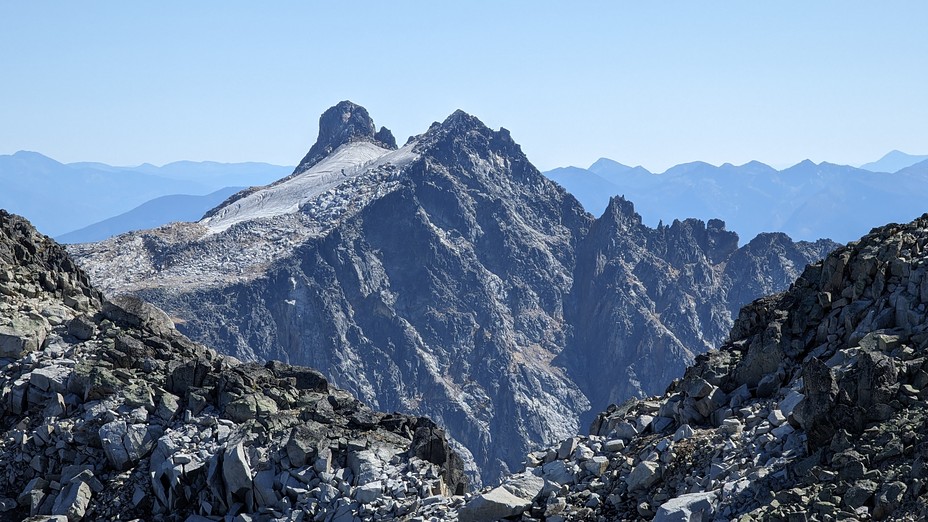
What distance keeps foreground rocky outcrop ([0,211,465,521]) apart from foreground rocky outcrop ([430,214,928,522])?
389 centimetres

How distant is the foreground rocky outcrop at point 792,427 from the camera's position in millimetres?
23172

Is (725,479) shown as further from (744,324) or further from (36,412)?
(36,412)

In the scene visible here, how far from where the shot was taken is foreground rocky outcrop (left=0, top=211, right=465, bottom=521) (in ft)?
103

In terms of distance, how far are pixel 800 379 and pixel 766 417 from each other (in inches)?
89.7

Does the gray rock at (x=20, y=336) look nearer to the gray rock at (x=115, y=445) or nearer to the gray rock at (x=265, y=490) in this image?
the gray rock at (x=115, y=445)

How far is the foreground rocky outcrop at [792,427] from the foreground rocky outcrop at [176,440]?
3.89 metres

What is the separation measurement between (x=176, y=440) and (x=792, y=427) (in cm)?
2004

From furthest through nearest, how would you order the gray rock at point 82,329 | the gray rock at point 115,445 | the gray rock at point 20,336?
the gray rock at point 82,329 < the gray rock at point 20,336 < the gray rock at point 115,445

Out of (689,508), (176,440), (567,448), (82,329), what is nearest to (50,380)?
(82,329)

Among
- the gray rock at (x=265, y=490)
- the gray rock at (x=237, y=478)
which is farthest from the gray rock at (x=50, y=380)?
the gray rock at (x=265, y=490)

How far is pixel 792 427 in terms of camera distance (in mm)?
26641

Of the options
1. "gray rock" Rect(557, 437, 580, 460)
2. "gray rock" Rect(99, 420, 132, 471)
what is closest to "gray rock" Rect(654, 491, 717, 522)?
"gray rock" Rect(557, 437, 580, 460)

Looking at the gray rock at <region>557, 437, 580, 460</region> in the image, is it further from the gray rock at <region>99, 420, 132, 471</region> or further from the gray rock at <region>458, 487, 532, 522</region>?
the gray rock at <region>99, 420, 132, 471</region>

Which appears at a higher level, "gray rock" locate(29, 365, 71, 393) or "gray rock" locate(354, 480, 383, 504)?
"gray rock" locate(29, 365, 71, 393)
